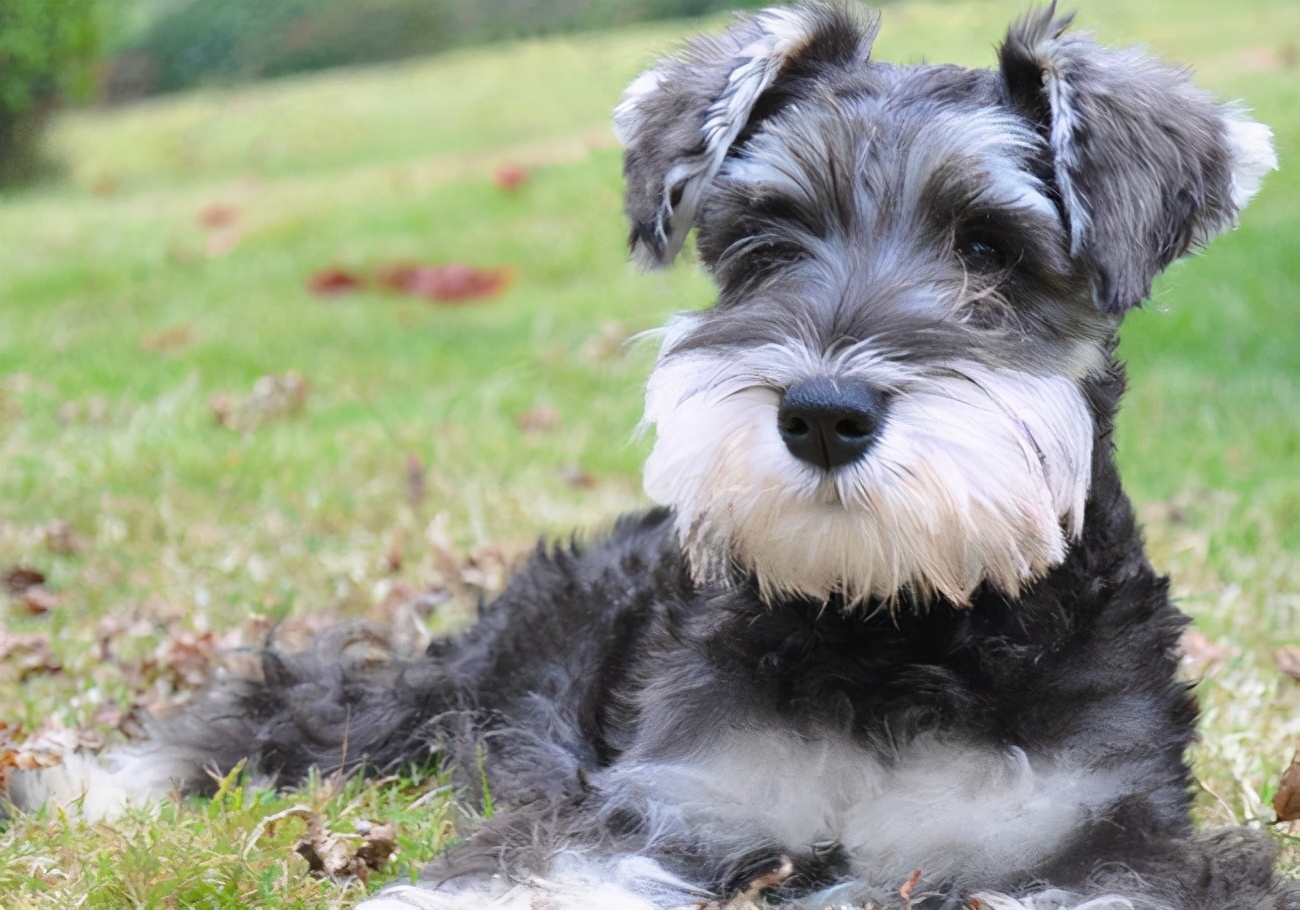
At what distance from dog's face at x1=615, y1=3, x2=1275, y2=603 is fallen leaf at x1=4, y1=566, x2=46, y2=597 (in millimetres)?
4024

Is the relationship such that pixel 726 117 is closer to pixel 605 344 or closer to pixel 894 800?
pixel 894 800

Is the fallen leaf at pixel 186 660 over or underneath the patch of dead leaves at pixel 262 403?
over

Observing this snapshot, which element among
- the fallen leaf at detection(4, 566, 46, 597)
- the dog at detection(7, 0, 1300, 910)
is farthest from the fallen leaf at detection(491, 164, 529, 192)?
the dog at detection(7, 0, 1300, 910)

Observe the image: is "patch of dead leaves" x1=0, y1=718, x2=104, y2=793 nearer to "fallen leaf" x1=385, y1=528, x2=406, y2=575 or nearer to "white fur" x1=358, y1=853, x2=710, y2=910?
"white fur" x1=358, y1=853, x2=710, y2=910

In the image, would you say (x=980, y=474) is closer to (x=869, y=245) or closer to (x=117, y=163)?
(x=869, y=245)

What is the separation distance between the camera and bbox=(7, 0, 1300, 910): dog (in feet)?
10.6

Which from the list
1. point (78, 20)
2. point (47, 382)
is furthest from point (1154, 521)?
point (78, 20)

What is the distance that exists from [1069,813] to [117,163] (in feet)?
71.4

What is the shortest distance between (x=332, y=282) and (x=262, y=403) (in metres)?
5.03

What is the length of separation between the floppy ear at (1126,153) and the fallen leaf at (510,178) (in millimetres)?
13523

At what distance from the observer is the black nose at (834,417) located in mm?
3092

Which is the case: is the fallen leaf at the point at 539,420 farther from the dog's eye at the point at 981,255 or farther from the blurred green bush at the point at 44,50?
the blurred green bush at the point at 44,50

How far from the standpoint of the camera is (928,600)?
3.42 metres

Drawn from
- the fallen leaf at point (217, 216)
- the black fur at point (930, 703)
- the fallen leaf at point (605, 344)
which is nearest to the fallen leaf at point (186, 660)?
the black fur at point (930, 703)
